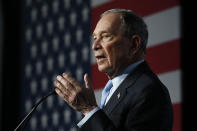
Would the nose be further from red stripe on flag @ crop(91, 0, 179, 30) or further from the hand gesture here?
red stripe on flag @ crop(91, 0, 179, 30)

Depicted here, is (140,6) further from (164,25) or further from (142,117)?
(142,117)

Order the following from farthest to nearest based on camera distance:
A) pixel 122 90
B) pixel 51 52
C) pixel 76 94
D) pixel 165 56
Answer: pixel 51 52 → pixel 165 56 → pixel 122 90 → pixel 76 94

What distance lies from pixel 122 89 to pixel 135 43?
0.20 m

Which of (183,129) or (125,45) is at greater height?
(125,45)

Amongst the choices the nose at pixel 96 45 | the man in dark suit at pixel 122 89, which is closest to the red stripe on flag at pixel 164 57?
the man in dark suit at pixel 122 89

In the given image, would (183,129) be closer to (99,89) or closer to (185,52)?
(185,52)

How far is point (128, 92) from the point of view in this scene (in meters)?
1.71

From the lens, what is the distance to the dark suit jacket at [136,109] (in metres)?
1.58

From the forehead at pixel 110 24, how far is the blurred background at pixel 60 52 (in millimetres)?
933

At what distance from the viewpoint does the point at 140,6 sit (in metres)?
3.06

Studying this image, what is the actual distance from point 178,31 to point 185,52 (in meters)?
0.13

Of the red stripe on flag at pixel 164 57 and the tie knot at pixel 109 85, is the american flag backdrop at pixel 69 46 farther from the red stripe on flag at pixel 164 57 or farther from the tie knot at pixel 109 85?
the tie knot at pixel 109 85

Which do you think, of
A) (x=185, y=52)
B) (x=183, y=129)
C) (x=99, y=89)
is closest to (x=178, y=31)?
(x=185, y=52)

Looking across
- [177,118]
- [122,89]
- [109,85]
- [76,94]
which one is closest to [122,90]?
[122,89]
